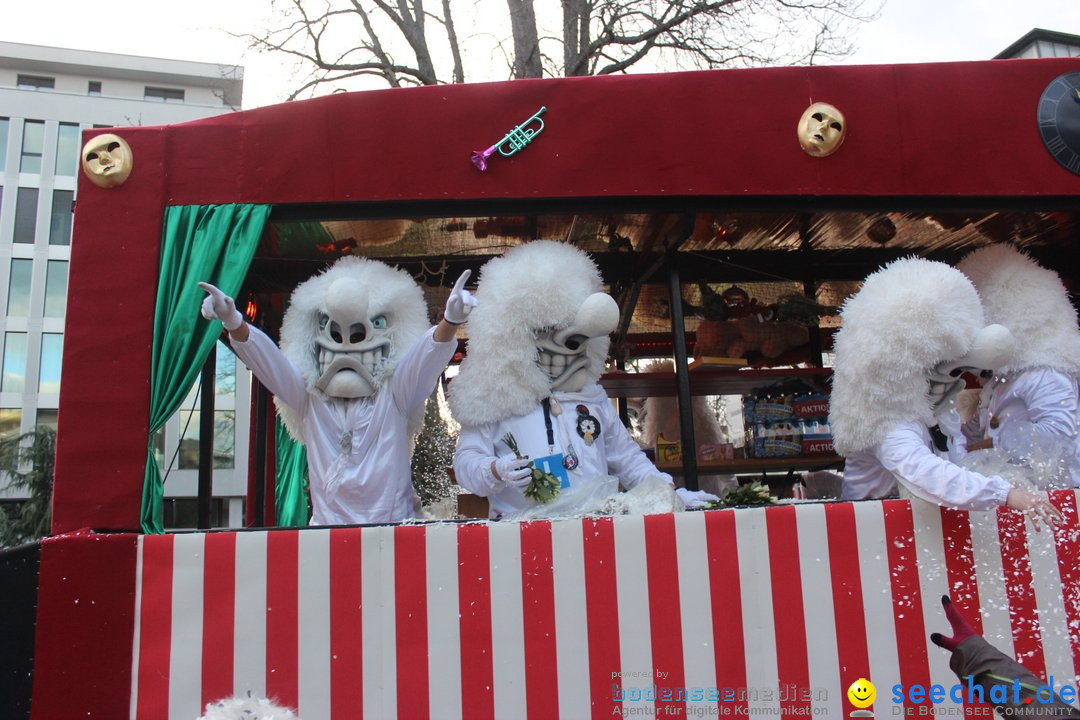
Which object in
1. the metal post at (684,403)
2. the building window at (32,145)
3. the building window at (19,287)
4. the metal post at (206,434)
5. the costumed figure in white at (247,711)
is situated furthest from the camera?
the building window at (32,145)

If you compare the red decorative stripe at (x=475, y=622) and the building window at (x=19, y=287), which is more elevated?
the building window at (x=19, y=287)

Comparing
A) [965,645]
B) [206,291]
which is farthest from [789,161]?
[206,291]

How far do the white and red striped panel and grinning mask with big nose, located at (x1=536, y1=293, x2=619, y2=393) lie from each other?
0.86m

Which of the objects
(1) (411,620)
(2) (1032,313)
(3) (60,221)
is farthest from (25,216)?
(2) (1032,313)

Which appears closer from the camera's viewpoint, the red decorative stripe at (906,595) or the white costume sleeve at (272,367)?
the red decorative stripe at (906,595)

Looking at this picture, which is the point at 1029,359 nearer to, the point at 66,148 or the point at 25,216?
the point at 25,216

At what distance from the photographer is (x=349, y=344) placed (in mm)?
3869

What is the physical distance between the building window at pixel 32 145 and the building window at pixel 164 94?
4124 mm

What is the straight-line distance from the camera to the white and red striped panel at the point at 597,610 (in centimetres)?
307

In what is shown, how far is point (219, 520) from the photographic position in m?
27.0

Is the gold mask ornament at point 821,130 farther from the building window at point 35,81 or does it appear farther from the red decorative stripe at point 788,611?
the building window at point 35,81

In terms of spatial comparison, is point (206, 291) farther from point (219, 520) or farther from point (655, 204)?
point (219, 520)

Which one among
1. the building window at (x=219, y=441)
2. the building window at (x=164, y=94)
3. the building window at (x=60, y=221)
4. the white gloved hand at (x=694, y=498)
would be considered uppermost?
the building window at (x=164, y=94)

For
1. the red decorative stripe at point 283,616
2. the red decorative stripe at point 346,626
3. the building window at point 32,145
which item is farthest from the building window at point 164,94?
the red decorative stripe at point 346,626
